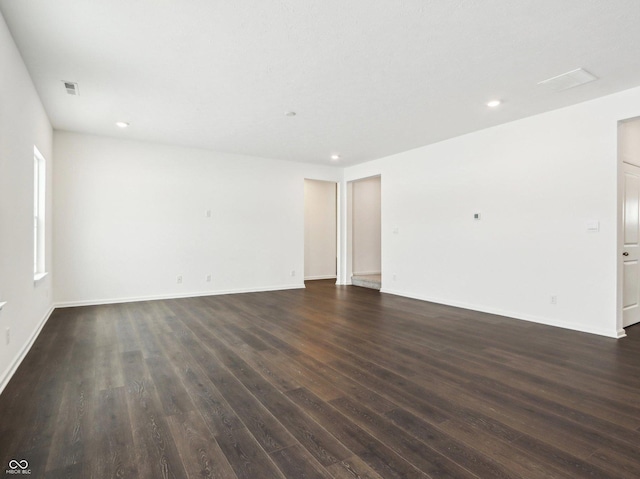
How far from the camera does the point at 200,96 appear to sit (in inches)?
150

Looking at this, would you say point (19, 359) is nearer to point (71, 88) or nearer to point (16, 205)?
point (16, 205)

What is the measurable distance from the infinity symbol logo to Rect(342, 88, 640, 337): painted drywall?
16.1 ft

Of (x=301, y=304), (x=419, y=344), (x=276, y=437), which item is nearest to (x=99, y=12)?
(x=276, y=437)

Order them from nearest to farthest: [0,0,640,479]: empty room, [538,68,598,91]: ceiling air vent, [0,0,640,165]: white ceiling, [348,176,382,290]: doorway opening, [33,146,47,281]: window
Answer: [0,0,640,479]: empty room, [0,0,640,165]: white ceiling, [538,68,598,91]: ceiling air vent, [33,146,47,281]: window, [348,176,382,290]: doorway opening

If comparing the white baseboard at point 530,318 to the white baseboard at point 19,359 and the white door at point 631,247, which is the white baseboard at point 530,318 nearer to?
the white door at point 631,247

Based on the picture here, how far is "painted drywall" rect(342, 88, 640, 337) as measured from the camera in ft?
12.5

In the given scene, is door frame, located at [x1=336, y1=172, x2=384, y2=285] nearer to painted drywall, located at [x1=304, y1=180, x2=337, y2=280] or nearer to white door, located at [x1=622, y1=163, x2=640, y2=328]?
painted drywall, located at [x1=304, y1=180, x2=337, y2=280]

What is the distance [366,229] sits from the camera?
339 inches

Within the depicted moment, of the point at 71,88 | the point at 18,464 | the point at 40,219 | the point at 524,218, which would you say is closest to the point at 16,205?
the point at 71,88

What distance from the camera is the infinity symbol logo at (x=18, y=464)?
1605mm

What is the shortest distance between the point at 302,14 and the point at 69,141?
467 centimetres

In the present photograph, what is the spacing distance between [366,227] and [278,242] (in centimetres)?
258

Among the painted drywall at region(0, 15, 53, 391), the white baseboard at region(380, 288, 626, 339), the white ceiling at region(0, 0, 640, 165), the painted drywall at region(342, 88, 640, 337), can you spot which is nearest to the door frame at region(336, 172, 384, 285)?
the painted drywall at region(342, 88, 640, 337)

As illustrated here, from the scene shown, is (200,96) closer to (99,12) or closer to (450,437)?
(99,12)
